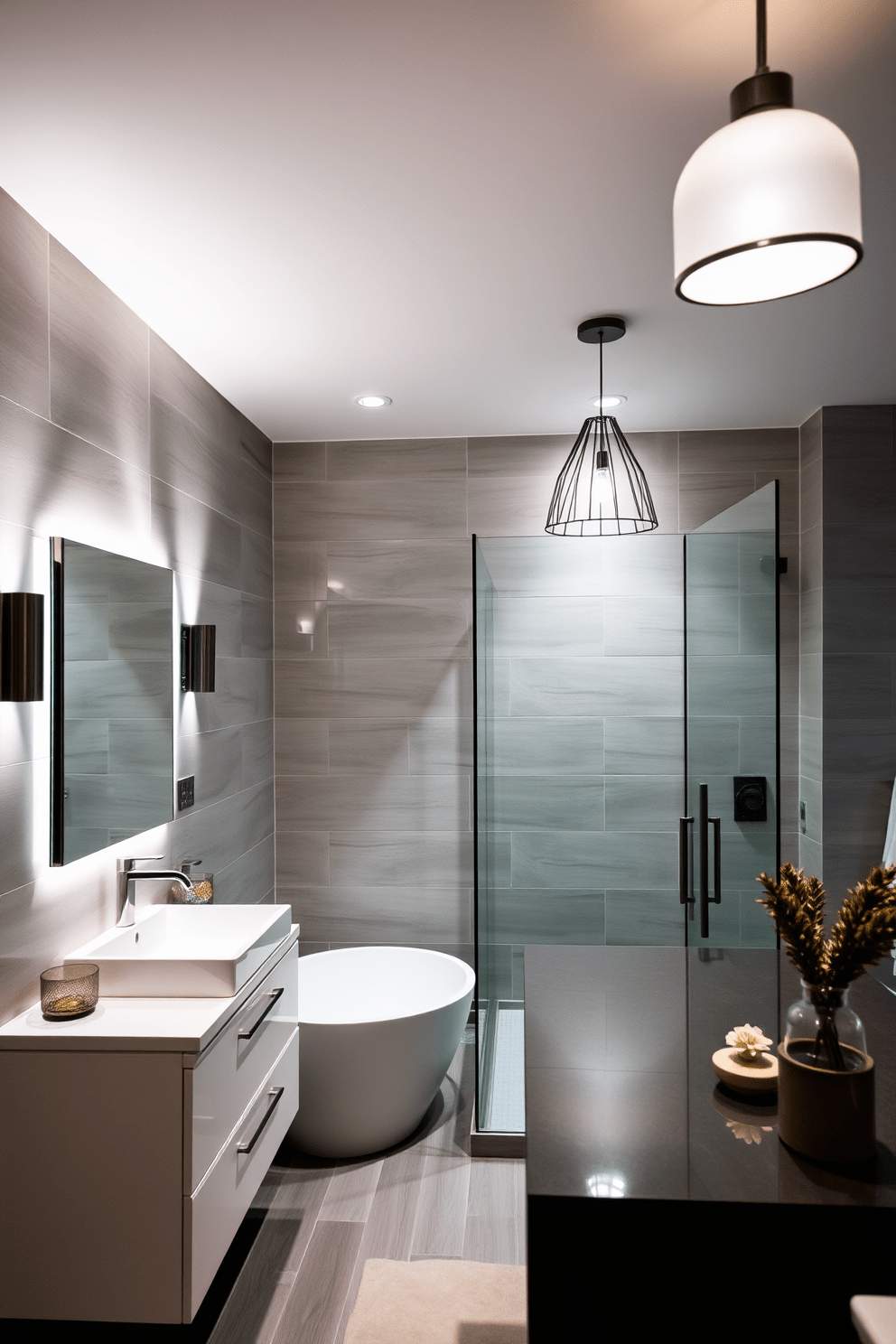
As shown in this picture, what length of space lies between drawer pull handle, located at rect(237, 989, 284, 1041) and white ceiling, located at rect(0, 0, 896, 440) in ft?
6.13

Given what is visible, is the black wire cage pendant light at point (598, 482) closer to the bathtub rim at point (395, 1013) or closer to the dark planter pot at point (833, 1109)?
the bathtub rim at point (395, 1013)

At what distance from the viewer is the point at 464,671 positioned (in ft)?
12.8

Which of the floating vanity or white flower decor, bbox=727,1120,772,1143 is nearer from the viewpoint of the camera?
white flower decor, bbox=727,1120,772,1143

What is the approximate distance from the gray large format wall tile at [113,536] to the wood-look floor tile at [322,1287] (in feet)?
3.31

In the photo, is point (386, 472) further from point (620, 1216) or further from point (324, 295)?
point (620, 1216)

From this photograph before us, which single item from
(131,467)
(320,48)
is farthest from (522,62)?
(131,467)

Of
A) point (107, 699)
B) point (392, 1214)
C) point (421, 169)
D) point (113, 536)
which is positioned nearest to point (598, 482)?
point (421, 169)

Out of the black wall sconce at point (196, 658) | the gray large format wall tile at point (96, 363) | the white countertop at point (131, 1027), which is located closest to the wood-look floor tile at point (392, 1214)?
the white countertop at point (131, 1027)

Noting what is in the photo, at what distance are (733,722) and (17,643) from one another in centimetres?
212

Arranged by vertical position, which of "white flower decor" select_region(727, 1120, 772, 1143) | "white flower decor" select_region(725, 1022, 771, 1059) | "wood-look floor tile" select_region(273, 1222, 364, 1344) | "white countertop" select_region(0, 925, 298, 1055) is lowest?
"wood-look floor tile" select_region(273, 1222, 364, 1344)

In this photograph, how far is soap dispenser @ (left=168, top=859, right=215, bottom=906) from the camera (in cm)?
267

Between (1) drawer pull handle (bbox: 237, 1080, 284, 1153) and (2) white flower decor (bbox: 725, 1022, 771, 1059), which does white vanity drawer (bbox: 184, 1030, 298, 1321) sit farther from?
(2) white flower decor (bbox: 725, 1022, 771, 1059)

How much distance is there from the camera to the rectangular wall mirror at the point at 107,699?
2.10 meters

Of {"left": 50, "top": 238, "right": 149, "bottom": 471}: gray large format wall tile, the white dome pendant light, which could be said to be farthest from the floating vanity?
the white dome pendant light
